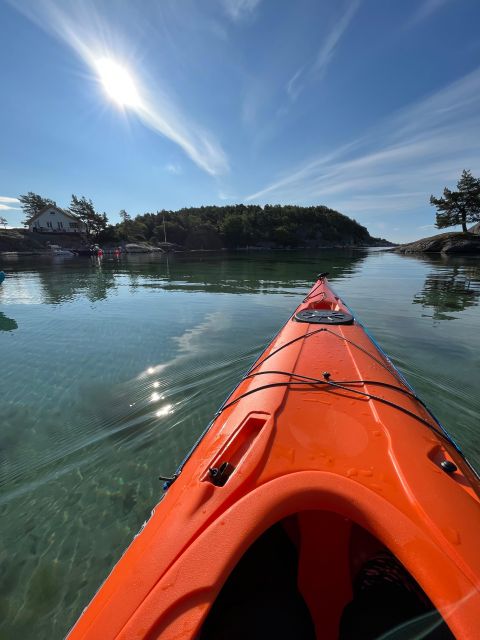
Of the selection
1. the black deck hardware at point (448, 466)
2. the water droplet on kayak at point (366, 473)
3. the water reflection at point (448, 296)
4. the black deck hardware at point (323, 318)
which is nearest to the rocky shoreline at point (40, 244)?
the water reflection at point (448, 296)

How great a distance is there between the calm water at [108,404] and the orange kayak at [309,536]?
4.09 ft

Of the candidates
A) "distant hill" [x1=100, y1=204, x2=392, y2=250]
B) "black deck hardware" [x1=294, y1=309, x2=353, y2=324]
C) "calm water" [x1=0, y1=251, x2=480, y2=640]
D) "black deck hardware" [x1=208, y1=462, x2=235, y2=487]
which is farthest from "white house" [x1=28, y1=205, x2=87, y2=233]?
"black deck hardware" [x1=208, y1=462, x2=235, y2=487]

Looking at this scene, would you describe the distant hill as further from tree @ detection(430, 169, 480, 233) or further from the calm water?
the calm water

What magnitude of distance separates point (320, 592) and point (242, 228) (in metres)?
91.8

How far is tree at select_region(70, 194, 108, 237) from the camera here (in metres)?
59.5

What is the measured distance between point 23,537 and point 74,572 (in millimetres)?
617

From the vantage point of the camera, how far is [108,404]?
14.0ft

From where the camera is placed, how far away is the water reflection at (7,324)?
7930 mm

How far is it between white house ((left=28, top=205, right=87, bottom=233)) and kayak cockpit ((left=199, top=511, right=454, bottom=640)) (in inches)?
2648

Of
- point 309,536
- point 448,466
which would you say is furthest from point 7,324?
point 448,466

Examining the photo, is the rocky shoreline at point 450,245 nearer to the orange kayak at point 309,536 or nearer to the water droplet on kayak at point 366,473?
the orange kayak at point 309,536

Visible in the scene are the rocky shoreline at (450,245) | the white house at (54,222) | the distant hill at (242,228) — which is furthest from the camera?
the distant hill at (242,228)

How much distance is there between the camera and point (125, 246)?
58156 millimetres

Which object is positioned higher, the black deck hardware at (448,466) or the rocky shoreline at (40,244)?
the rocky shoreline at (40,244)
